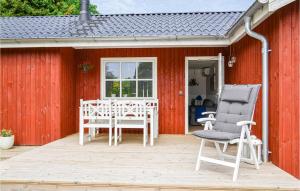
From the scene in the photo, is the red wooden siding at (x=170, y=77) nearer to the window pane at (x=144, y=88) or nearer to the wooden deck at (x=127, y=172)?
the window pane at (x=144, y=88)

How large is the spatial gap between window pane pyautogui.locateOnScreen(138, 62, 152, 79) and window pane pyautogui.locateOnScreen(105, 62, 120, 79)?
0.62 meters

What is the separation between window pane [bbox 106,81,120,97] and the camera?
26.7ft

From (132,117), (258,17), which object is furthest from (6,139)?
(258,17)

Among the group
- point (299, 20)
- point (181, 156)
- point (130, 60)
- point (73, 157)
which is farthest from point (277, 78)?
point (130, 60)

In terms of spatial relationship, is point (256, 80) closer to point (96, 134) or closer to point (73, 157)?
point (73, 157)

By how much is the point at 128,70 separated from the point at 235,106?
426 cm

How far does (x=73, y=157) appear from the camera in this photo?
5.00 meters

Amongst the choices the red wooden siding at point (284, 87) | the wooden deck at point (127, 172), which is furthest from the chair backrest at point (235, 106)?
the wooden deck at point (127, 172)

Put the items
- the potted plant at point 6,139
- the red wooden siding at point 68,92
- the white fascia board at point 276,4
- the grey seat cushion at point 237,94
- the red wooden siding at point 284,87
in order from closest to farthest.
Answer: the white fascia board at point 276,4 → the red wooden siding at point 284,87 → the grey seat cushion at point 237,94 → the potted plant at point 6,139 → the red wooden siding at point 68,92

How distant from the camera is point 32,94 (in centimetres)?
703

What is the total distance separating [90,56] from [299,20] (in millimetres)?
5628

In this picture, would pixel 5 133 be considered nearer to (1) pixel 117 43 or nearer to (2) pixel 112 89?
(2) pixel 112 89

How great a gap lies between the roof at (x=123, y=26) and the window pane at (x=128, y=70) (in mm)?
973

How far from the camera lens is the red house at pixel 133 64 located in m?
4.36
